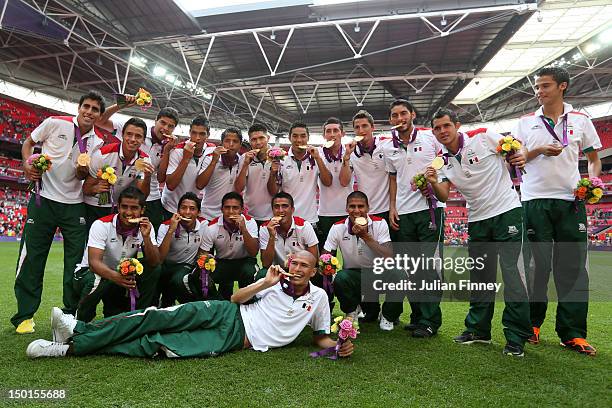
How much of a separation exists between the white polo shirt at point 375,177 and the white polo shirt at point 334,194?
212 mm

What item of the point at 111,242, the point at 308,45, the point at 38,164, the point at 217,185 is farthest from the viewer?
the point at 308,45

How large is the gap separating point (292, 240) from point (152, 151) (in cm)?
237

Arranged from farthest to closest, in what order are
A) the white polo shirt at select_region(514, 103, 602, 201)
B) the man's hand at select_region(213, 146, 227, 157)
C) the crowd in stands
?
the crowd in stands < the man's hand at select_region(213, 146, 227, 157) < the white polo shirt at select_region(514, 103, 602, 201)

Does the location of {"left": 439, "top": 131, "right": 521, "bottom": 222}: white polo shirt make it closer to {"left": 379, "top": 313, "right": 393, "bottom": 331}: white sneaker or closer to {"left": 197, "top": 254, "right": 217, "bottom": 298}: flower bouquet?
{"left": 379, "top": 313, "right": 393, "bottom": 331}: white sneaker

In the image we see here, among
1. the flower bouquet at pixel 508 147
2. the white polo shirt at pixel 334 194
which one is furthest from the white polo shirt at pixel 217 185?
the flower bouquet at pixel 508 147

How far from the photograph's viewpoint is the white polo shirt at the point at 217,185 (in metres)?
5.70

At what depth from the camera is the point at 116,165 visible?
4.93 metres

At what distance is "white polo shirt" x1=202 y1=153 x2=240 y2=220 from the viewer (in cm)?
570

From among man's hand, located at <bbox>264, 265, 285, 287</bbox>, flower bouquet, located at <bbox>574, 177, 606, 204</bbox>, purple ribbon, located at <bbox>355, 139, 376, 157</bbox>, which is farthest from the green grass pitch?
purple ribbon, located at <bbox>355, 139, 376, 157</bbox>

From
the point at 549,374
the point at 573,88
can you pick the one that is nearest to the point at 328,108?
the point at 573,88

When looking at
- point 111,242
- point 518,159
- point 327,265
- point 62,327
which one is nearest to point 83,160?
point 111,242

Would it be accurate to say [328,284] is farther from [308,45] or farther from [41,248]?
[308,45]

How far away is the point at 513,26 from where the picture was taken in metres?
13.4

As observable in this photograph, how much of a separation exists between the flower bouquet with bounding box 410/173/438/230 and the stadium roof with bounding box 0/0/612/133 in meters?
9.96
